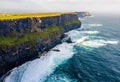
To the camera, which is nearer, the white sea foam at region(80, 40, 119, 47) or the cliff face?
the cliff face

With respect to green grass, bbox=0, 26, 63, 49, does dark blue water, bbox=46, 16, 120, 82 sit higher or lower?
lower

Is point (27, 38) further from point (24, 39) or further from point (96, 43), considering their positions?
point (96, 43)

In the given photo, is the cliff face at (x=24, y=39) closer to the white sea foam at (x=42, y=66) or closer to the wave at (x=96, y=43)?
the white sea foam at (x=42, y=66)

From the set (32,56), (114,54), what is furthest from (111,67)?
(32,56)

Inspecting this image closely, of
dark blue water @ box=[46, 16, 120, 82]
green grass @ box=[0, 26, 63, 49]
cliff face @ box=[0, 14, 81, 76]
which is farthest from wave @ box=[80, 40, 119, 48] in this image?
green grass @ box=[0, 26, 63, 49]

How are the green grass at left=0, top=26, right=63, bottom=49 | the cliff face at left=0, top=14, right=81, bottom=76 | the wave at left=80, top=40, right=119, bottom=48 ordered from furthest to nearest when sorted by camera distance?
the wave at left=80, top=40, right=119, bottom=48 → the green grass at left=0, top=26, right=63, bottom=49 → the cliff face at left=0, top=14, right=81, bottom=76

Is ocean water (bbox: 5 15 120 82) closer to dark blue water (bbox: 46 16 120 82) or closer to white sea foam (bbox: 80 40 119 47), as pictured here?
dark blue water (bbox: 46 16 120 82)

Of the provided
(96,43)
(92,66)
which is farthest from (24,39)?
(96,43)
